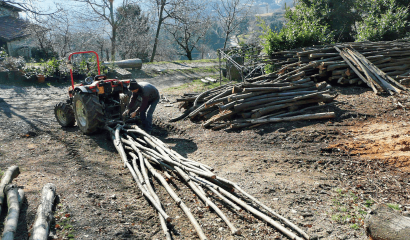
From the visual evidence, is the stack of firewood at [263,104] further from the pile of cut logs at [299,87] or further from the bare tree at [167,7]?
the bare tree at [167,7]

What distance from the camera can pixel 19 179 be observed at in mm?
4891

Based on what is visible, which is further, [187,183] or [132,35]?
[132,35]

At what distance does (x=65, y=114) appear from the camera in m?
8.16

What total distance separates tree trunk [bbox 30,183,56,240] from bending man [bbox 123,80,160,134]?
3.07 m

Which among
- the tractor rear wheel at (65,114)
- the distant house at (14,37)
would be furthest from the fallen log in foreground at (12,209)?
the distant house at (14,37)

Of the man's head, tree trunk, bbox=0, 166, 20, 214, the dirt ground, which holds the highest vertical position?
the man's head

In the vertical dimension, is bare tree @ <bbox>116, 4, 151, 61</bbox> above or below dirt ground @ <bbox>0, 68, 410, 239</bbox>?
above

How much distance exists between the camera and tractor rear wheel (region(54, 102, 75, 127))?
8.12m

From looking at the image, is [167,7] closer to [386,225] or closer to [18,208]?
[18,208]

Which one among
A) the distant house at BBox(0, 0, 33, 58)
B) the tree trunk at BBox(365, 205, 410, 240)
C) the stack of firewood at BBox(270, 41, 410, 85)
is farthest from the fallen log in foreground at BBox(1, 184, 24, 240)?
the distant house at BBox(0, 0, 33, 58)

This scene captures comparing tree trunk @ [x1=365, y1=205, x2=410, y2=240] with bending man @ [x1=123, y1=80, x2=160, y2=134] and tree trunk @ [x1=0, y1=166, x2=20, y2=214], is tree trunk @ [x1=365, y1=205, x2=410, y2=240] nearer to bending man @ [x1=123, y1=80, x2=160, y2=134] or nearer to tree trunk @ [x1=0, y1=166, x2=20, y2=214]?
tree trunk @ [x1=0, y1=166, x2=20, y2=214]

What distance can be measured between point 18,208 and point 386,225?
167 inches

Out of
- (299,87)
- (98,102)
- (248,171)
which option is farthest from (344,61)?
(98,102)

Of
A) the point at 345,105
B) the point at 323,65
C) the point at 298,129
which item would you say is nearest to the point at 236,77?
the point at 323,65
